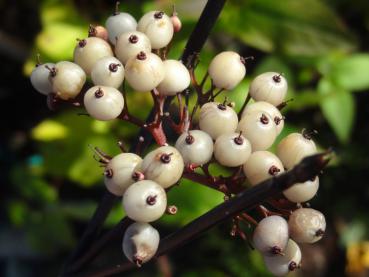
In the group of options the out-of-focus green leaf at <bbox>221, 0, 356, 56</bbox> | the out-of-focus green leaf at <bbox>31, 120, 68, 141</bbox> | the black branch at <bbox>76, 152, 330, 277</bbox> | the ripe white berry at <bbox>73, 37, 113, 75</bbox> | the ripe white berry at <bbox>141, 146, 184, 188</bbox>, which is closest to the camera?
the black branch at <bbox>76, 152, 330, 277</bbox>

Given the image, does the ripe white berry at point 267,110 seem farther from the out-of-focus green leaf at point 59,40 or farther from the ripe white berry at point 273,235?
the out-of-focus green leaf at point 59,40

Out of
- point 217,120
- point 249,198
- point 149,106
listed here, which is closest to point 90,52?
point 217,120

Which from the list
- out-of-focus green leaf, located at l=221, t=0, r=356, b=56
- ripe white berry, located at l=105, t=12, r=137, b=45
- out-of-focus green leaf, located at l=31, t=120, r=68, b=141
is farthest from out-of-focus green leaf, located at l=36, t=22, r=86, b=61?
ripe white berry, located at l=105, t=12, r=137, b=45

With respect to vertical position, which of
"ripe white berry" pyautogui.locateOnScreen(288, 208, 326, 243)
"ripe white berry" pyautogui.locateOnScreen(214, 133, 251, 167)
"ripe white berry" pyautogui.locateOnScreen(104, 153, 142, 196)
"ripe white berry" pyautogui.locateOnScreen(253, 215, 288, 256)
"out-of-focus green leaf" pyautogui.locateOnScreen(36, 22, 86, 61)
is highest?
"ripe white berry" pyautogui.locateOnScreen(214, 133, 251, 167)

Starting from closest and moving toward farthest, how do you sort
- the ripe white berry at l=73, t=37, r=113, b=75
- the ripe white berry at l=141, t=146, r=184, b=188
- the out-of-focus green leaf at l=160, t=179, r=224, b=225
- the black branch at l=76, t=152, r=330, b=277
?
the black branch at l=76, t=152, r=330, b=277, the ripe white berry at l=141, t=146, r=184, b=188, the ripe white berry at l=73, t=37, r=113, b=75, the out-of-focus green leaf at l=160, t=179, r=224, b=225

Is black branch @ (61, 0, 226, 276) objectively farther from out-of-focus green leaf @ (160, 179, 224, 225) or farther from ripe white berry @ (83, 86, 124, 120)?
out-of-focus green leaf @ (160, 179, 224, 225)

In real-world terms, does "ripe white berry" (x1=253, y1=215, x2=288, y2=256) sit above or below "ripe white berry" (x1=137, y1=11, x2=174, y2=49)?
below

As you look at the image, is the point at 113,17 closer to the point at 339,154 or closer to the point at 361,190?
the point at 339,154

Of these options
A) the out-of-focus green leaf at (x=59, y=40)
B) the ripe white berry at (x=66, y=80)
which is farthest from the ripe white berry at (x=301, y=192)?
the out-of-focus green leaf at (x=59, y=40)
